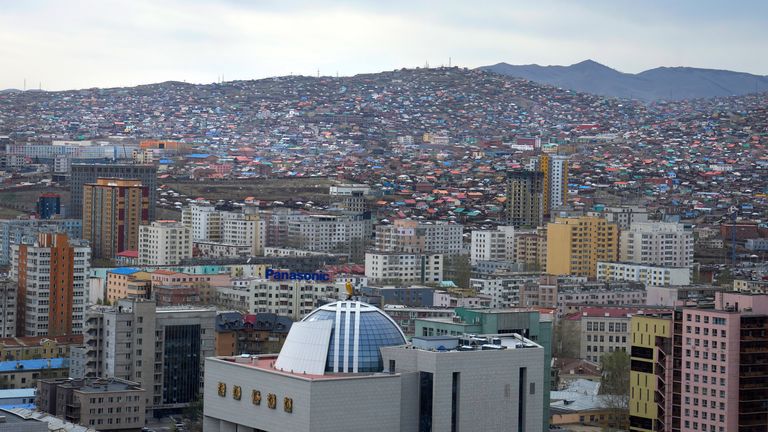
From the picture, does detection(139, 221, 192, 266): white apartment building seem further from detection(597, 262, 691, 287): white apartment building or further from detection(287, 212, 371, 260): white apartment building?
detection(597, 262, 691, 287): white apartment building

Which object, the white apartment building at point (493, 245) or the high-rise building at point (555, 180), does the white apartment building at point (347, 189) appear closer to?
the high-rise building at point (555, 180)

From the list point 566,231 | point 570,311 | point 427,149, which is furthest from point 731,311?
point 427,149

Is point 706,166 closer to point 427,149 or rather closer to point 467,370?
point 427,149

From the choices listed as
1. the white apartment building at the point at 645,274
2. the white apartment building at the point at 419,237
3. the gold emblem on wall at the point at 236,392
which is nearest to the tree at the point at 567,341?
the white apartment building at the point at 645,274

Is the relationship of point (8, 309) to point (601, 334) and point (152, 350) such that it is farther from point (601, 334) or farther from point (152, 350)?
point (601, 334)

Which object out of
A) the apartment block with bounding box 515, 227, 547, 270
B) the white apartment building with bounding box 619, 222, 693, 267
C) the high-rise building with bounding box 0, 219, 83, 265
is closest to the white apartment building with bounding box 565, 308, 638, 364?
the white apartment building with bounding box 619, 222, 693, 267

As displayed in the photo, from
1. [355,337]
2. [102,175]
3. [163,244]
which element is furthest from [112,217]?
[355,337]
